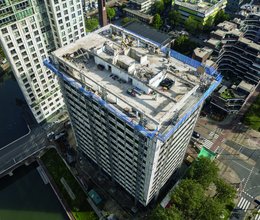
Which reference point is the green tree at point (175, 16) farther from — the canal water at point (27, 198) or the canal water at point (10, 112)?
the canal water at point (27, 198)

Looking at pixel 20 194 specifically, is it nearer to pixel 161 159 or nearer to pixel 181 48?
pixel 161 159

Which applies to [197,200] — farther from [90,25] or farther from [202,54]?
[90,25]

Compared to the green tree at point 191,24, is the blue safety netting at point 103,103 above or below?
above

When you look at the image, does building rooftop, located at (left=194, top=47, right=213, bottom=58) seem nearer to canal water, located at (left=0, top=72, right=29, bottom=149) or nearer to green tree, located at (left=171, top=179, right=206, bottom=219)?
green tree, located at (left=171, top=179, right=206, bottom=219)

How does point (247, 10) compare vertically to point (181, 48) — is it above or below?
above

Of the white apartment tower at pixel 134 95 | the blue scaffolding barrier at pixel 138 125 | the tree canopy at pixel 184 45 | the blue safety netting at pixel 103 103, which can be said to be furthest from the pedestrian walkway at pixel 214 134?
the blue safety netting at pixel 103 103

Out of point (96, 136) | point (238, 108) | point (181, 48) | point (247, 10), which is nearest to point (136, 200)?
point (96, 136)
